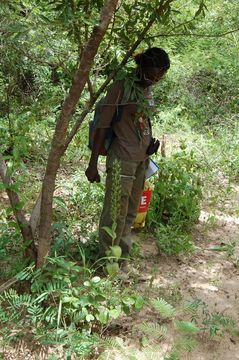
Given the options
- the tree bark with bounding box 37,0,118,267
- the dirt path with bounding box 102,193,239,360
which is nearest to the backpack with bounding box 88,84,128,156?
the tree bark with bounding box 37,0,118,267

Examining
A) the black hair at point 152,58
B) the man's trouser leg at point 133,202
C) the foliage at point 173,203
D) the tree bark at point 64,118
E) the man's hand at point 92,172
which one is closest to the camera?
the tree bark at point 64,118

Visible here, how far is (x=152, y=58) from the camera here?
112 inches

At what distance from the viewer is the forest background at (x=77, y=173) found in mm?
2451

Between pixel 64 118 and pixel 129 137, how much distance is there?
0.77m

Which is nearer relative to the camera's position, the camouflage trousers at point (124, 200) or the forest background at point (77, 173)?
the forest background at point (77, 173)

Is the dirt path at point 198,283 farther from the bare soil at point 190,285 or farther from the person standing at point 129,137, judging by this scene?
the person standing at point 129,137

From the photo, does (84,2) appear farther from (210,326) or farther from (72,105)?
(210,326)

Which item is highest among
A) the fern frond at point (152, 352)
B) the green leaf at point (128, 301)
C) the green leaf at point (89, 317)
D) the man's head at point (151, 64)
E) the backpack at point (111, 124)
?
the man's head at point (151, 64)

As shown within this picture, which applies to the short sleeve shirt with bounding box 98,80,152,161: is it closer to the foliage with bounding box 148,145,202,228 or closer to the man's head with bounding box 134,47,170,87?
the man's head with bounding box 134,47,170,87

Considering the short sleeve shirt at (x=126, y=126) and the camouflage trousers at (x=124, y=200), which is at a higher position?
the short sleeve shirt at (x=126, y=126)

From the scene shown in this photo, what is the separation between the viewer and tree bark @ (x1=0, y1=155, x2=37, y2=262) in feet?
9.12

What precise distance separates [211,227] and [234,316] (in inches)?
55.6

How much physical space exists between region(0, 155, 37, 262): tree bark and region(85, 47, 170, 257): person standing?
54 centimetres

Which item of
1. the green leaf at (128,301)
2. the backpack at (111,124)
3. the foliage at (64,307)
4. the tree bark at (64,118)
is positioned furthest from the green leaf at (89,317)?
the backpack at (111,124)
